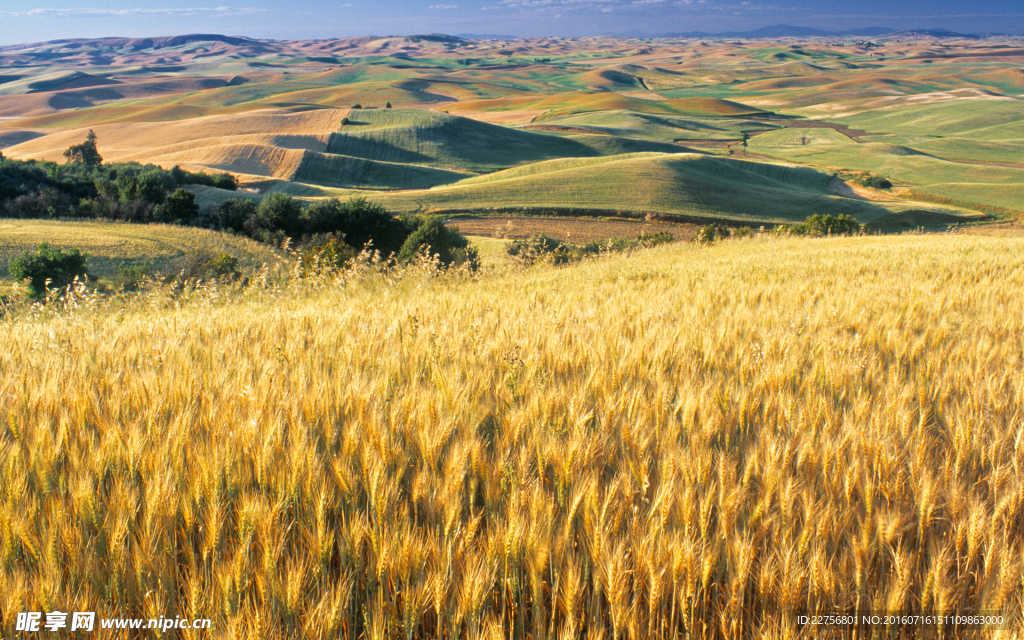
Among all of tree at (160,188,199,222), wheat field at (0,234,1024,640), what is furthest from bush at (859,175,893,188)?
wheat field at (0,234,1024,640)

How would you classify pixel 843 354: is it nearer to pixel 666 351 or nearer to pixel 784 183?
pixel 666 351

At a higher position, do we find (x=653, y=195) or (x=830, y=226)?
(x=653, y=195)

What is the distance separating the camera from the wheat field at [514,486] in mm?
1569

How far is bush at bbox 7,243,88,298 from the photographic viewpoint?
16578 millimetres

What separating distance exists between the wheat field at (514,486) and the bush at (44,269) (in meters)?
16.1

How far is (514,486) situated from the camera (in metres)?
1.91

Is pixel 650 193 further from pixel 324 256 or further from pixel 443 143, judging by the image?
pixel 324 256

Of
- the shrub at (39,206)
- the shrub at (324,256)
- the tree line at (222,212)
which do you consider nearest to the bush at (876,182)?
the tree line at (222,212)

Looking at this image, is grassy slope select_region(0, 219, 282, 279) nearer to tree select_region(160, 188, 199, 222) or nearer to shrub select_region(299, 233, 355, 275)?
shrub select_region(299, 233, 355, 275)

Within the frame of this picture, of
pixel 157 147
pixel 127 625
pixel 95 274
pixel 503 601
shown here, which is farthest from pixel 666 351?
pixel 157 147

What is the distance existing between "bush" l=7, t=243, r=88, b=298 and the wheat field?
1606cm

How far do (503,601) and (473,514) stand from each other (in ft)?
1.46

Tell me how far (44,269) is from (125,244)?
8.58m

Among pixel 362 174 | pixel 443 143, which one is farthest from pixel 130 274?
pixel 443 143
